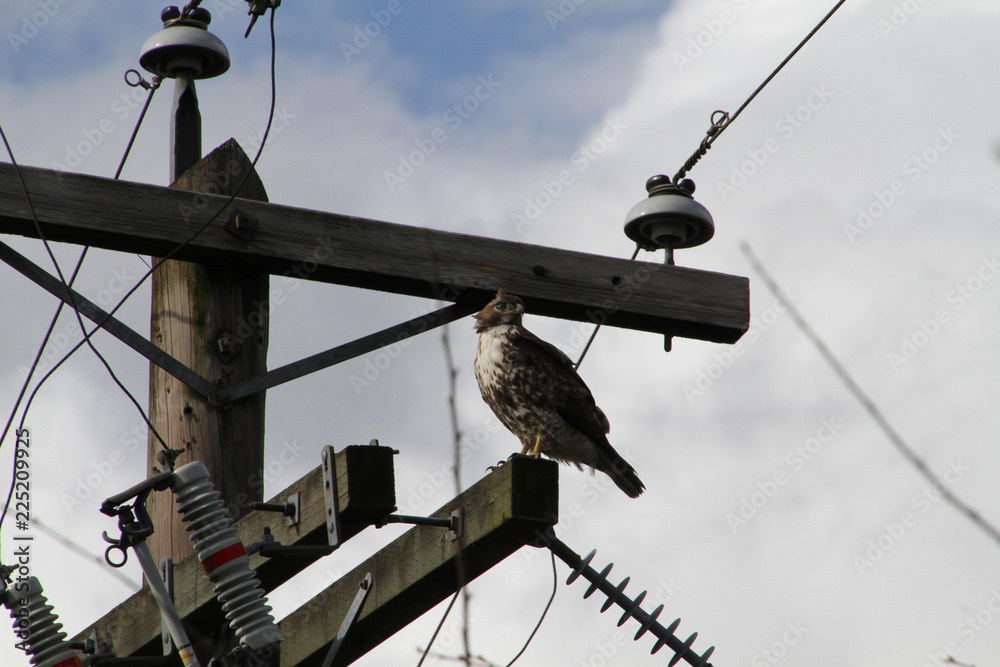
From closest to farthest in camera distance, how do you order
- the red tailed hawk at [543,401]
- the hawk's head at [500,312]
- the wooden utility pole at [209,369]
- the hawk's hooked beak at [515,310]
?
1. the wooden utility pole at [209,369]
2. the hawk's head at [500,312]
3. the hawk's hooked beak at [515,310]
4. the red tailed hawk at [543,401]

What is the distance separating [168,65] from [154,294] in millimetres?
906

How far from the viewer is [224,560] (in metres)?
3.36

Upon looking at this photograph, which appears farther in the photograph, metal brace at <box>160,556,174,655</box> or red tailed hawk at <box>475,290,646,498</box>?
red tailed hawk at <box>475,290,646,498</box>

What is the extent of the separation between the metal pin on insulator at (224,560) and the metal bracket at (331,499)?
0.74 feet

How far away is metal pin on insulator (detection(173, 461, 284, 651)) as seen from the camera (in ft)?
10.9

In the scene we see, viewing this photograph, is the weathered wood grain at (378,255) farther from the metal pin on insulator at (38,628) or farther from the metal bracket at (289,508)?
the metal pin on insulator at (38,628)

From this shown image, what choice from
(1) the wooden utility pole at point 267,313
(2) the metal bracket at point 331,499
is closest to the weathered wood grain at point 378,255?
(1) the wooden utility pole at point 267,313

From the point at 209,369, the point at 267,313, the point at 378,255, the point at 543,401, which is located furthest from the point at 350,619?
the point at 543,401

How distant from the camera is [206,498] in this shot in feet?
11.2

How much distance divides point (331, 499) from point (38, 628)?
3.19ft

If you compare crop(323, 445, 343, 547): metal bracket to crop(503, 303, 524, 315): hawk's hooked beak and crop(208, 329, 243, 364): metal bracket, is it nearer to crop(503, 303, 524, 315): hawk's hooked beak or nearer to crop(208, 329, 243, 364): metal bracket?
crop(208, 329, 243, 364): metal bracket

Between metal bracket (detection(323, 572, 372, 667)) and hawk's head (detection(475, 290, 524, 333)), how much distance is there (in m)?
1.28

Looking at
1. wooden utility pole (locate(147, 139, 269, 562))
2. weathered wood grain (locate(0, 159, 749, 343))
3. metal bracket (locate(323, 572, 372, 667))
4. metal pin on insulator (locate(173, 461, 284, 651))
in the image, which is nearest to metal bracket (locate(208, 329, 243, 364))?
wooden utility pole (locate(147, 139, 269, 562))

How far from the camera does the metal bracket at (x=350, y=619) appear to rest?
364cm
